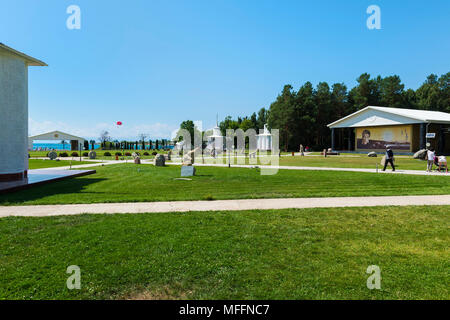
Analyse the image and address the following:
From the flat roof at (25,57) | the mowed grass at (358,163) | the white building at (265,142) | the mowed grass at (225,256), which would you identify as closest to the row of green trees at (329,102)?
the white building at (265,142)

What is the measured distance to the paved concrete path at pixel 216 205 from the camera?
7922 mm

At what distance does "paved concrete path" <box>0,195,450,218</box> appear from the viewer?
7922 millimetres

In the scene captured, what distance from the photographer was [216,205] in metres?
8.76

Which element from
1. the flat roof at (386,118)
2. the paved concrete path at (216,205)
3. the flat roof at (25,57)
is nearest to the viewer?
the paved concrete path at (216,205)

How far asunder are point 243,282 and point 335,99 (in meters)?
73.0

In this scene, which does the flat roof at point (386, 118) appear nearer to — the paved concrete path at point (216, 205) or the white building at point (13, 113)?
the paved concrete path at point (216, 205)

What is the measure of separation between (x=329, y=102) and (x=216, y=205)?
213 feet

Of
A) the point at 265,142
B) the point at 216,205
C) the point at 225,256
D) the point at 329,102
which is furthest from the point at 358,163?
the point at 329,102

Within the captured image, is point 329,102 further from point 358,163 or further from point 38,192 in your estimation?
point 38,192

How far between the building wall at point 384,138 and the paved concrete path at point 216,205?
128 feet

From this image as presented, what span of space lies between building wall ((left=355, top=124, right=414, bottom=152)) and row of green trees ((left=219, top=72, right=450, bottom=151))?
1414cm
